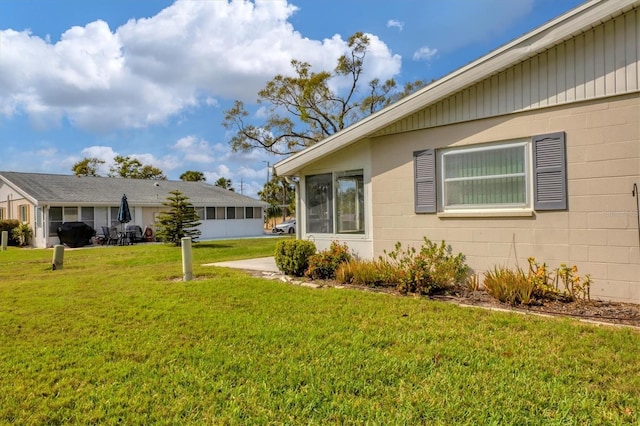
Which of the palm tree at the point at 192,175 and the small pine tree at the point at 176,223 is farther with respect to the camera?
the palm tree at the point at 192,175

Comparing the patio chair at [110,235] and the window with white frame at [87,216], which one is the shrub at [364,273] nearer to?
the patio chair at [110,235]

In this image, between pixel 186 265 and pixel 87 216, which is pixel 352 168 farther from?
pixel 87 216

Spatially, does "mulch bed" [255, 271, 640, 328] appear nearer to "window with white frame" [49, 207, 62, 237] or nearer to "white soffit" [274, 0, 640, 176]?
"white soffit" [274, 0, 640, 176]

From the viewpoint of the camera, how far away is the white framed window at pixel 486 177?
6.62m

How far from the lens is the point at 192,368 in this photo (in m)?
3.73

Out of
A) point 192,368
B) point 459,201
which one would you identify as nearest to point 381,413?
point 192,368

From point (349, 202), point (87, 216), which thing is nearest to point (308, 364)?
point (349, 202)

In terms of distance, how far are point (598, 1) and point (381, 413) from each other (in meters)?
6.40

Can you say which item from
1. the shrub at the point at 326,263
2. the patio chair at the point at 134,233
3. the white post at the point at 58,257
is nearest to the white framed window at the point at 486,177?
the shrub at the point at 326,263

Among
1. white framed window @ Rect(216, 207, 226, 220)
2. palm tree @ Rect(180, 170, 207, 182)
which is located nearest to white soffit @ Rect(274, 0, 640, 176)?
white framed window @ Rect(216, 207, 226, 220)

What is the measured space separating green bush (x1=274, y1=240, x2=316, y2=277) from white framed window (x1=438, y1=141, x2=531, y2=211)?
10.0 ft

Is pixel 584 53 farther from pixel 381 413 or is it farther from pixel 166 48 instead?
pixel 166 48

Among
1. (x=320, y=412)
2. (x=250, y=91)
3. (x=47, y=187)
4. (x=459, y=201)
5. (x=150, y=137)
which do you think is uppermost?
(x=250, y=91)

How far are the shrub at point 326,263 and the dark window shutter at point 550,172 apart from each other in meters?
3.80
